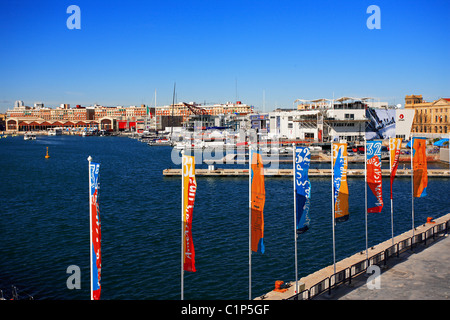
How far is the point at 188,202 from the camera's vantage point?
13883mm

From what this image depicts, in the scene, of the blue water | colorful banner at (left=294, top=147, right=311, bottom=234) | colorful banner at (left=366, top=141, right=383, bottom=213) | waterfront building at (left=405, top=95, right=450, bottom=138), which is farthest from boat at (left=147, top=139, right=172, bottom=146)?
colorful banner at (left=294, top=147, right=311, bottom=234)

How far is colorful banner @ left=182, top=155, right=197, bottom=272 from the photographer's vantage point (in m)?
13.7

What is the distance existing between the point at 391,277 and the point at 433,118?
4121 inches

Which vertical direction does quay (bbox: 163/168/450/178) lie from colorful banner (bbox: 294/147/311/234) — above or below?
below

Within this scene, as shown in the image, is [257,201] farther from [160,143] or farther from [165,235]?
[160,143]

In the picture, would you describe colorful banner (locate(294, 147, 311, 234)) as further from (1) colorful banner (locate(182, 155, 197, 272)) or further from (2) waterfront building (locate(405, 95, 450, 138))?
(2) waterfront building (locate(405, 95, 450, 138))

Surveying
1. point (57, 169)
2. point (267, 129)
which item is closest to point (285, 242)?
point (57, 169)

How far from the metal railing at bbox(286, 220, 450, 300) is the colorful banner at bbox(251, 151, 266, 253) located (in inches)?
91.2

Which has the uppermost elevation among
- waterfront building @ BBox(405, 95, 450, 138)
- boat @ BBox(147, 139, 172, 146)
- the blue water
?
waterfront building @ BBox(405, 95, 450, 138)

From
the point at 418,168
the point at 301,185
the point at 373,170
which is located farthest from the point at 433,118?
the point at 301,185

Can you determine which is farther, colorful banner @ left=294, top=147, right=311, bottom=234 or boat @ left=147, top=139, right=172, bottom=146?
boat @ left=147, top=139, right=172, bottom=146
